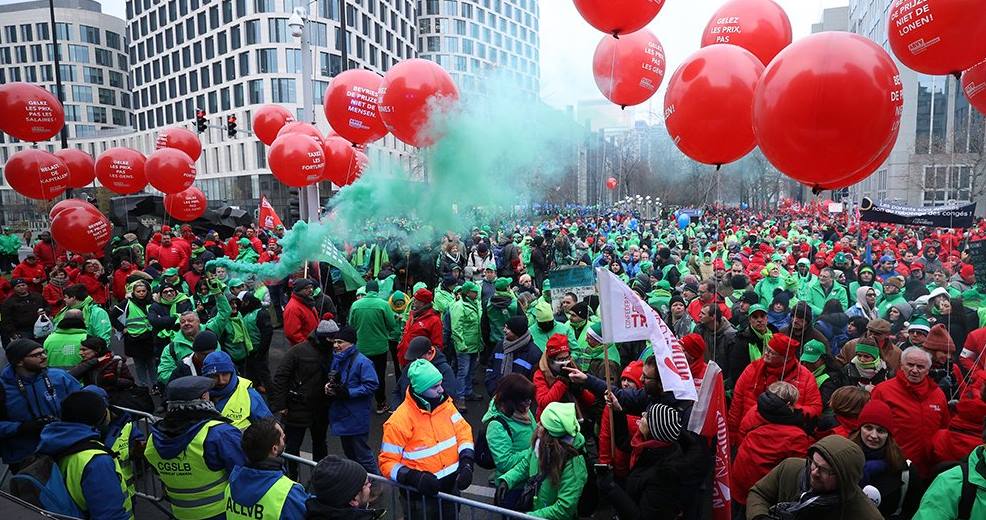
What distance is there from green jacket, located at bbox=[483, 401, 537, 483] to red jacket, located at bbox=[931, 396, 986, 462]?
246 cm

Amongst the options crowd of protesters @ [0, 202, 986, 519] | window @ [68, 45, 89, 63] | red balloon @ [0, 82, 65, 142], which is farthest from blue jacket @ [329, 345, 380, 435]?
window @ [68, 45, 89, 63]

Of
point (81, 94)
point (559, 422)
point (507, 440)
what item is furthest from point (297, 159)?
point (81, 94)

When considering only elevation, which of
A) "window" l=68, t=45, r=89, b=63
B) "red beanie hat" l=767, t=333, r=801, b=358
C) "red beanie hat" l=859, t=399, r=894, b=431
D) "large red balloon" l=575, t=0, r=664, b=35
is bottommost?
"red beanie hat" l=859, t=399, r=894, b=431

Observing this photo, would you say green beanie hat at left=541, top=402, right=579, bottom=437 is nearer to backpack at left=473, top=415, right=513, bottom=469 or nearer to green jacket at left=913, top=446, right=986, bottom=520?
backpack at left=473, top=415, right=513, bottom=469

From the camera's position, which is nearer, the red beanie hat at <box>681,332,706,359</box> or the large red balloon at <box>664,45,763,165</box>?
the red beanie hat at <box>681,332,706,359</box>

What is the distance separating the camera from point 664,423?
344 cm

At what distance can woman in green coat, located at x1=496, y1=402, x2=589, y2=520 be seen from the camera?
334 centimetres

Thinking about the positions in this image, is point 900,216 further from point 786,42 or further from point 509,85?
point 509,85

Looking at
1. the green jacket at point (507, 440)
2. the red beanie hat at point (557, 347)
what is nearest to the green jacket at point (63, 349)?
the green jacket at point (507, 440)

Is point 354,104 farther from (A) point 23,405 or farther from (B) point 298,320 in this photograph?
(A) point 23,405

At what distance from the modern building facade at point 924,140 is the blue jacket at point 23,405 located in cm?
3674

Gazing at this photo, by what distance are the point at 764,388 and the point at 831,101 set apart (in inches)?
81.9

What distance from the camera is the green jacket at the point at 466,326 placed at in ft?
23.8

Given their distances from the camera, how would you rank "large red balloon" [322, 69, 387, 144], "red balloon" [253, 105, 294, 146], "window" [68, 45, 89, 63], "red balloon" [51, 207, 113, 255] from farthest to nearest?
"window" [68, 45, 89, 63], "red balloon" [253, 105, 294, 146], "red balloon" [51, 207, 113, 255], "large red balloon" [322, 69, 387, 144]
